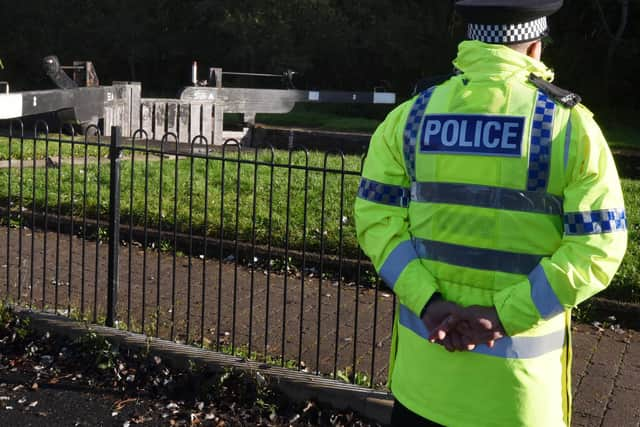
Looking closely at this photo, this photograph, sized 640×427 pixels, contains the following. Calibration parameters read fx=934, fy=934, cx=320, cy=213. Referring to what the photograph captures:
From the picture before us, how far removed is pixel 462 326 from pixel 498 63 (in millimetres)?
762

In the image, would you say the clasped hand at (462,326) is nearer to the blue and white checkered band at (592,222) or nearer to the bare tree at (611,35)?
the blue and white checkered band at (592,222)

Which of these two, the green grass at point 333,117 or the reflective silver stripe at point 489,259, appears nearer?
the reflective silver stripe at point 489,259

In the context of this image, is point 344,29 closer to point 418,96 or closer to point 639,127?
point 639,127

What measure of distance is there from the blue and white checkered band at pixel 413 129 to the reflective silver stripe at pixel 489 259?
272 mm

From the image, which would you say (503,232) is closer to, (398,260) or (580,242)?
(580,242)

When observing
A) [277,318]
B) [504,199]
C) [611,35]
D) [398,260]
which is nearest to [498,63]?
[504,199]

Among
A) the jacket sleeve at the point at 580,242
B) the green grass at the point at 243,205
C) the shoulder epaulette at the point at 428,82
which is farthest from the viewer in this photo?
the green grass at the point at 243,205

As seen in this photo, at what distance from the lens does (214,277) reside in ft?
25.5

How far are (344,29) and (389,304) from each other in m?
32.4

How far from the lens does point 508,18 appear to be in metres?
2.67

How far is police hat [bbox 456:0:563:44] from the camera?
105 inches

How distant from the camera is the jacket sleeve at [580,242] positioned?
8.50 ft

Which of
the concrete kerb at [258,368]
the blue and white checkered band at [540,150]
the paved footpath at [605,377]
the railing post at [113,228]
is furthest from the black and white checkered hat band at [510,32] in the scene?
the railing post at [113,228]

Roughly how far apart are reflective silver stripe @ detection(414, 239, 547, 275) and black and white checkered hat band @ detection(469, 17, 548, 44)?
2.00 feet
